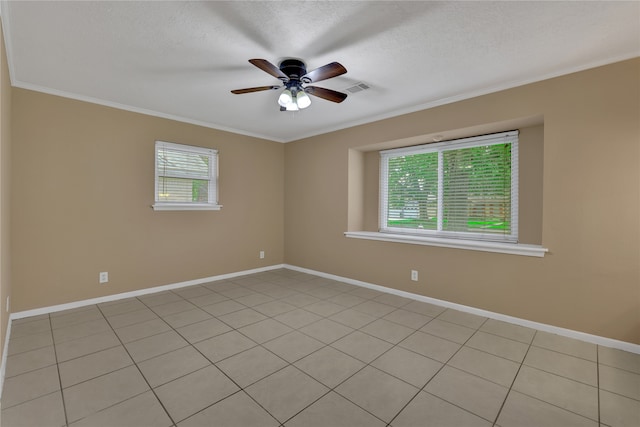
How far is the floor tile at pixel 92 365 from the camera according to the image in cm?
205

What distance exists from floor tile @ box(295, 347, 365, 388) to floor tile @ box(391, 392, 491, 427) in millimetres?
478

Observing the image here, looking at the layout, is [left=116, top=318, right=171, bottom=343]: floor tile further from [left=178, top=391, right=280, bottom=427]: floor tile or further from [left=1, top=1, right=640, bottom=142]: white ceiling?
[left=1, top=1, right=640, bottom=142]: white ceiling

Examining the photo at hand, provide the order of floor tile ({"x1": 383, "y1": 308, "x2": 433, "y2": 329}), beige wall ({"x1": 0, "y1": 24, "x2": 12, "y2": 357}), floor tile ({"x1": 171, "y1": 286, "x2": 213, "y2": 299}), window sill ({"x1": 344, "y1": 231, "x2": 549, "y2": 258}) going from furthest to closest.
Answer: floor tile ({"x1": 171, "y1": 286, "x2": 213, "y2": 299}) < floor tile ({"x1": 383, "y1": 308, "x2": 433, "y2": 329}) < window sill ({"x1": 344, "y1": 231, "x2": 549, "y2": 258}) < beige wall ({"x1": 0, "y1": 24, "x2": 12, "y2": 357})

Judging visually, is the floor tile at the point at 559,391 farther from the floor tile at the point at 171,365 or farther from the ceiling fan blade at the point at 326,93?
the ceiling fan blade at the point at 326,93

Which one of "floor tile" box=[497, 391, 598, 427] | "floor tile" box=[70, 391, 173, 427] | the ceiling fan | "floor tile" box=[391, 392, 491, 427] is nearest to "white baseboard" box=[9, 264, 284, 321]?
"floor tile" box=[70, 391, 173, 427]

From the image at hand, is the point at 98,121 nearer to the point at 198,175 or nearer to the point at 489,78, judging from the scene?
the point at 198,175

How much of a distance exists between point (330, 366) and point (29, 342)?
2.58 metres

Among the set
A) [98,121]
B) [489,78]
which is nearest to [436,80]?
[489,78]

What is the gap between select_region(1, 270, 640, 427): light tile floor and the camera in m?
1.72

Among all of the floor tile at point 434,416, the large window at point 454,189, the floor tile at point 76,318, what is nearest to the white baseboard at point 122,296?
the floor tile at point 76,318

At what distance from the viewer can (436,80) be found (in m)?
2.96

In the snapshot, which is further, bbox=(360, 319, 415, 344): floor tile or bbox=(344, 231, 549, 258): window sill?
bbox=(344, 231, 549, 258): window sill

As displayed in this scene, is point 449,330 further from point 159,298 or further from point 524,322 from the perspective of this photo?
point 159,298

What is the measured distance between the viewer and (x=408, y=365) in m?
2.26
